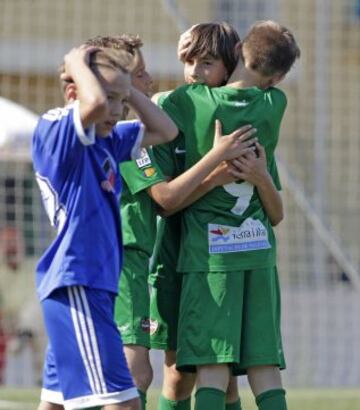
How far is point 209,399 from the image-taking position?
4.98 m

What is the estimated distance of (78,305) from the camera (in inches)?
165

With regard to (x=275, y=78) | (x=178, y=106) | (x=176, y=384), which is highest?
(x=275, y=78)

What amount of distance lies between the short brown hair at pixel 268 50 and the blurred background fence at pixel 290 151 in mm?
4662

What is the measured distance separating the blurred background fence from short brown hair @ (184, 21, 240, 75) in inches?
180

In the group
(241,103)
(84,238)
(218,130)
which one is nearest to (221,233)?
(218,130)

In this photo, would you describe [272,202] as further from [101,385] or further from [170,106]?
[101,385]

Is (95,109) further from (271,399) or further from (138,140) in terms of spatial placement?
(271,399)

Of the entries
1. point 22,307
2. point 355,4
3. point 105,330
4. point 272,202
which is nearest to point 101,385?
point 105,330

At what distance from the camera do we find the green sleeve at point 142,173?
5020 mm

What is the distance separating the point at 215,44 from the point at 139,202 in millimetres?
644

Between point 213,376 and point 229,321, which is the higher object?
point 229,321

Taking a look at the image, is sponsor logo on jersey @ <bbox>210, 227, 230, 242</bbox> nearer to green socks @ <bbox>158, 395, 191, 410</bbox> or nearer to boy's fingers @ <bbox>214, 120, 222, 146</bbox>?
boy's fingers @ <bbox>214, 120, 222, 146</bbox>

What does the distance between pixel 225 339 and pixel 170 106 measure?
875mm

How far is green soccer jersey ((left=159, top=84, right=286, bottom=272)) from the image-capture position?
16.6ft
